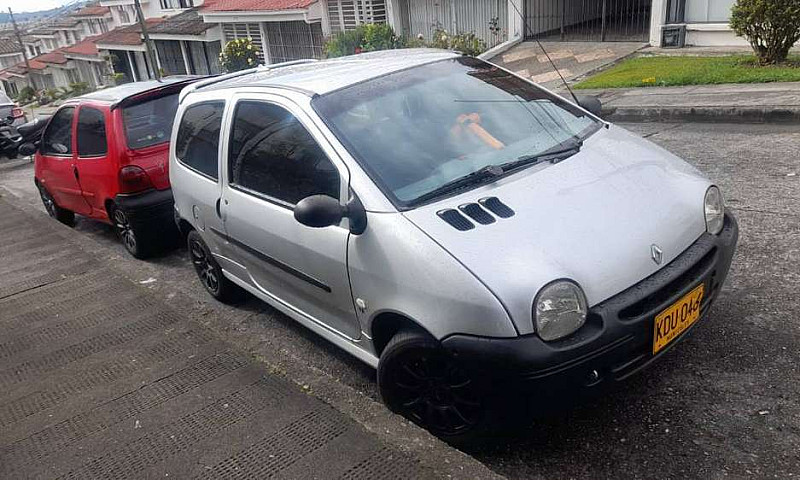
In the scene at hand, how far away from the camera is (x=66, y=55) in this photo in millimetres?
47344

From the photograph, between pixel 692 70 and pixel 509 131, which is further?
pixel 692 70

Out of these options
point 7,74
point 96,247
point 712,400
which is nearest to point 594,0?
point 96,247

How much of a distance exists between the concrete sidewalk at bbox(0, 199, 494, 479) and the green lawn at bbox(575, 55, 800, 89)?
8.18 metres

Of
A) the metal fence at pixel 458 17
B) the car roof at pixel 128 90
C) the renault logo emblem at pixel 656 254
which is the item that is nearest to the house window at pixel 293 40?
the metal fence at pixel 458 17

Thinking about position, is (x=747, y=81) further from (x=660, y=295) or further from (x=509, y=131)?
(x=660, y=295)

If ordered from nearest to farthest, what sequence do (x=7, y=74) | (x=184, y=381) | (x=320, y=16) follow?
1. (x=184, y=381)
2. (x=320, y=16)
3. (x=7, y=74)

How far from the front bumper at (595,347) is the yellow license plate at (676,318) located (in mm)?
31

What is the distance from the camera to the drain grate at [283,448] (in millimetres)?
2527

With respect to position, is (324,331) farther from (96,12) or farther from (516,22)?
(96,12)

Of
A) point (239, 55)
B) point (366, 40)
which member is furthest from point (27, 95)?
point (366, 40)

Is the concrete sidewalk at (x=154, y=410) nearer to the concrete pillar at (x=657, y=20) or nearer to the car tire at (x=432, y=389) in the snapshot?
the car tire at (x=432, y=389)

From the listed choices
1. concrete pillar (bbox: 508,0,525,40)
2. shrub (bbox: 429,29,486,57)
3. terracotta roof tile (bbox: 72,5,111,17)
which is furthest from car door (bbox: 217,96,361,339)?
terracotta roof tile (bbox: 72,5,111,17)

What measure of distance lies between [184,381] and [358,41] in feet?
54.3

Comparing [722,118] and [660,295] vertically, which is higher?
[660,295]
